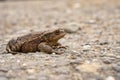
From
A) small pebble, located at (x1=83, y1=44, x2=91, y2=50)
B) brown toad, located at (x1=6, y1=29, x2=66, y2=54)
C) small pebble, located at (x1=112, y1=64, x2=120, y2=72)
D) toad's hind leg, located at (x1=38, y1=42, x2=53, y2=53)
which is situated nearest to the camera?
small pebble, located at (x1=112, y1=64, x2=120, y2=72)

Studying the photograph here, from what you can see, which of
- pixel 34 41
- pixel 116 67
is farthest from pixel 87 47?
pixel 116 67

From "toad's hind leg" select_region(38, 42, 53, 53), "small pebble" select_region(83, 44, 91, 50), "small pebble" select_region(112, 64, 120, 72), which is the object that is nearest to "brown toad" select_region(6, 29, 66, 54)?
"toad's hind leg" select_region(38, 42, 53, 53)

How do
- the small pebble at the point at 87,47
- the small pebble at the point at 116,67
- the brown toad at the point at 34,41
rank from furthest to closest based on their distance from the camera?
the small pebble at the point at 87,47, the brown toad at the point at 34,41, the small pebble at the point at 116,67

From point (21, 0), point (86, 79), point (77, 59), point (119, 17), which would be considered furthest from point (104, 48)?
point (21, 0)

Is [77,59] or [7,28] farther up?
[77,59]

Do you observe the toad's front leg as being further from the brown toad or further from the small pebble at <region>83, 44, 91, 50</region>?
the small pebble at <region>83, 44, 91, 50</region>

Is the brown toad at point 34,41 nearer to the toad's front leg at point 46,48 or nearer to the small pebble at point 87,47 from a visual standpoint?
the toad's front leg at point 46,48

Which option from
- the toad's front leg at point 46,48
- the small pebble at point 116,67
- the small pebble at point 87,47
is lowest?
the small pebble at point 87,47

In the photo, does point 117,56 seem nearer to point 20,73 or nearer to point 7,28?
point 20,73

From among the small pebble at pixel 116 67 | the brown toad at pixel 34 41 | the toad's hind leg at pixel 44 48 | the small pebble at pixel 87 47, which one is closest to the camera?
the small pebble at pixel 116 67

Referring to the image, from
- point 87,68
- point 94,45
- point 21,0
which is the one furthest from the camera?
point 21,0

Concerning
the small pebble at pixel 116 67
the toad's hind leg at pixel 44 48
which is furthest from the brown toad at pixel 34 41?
the small pebble at pixel 116 67
